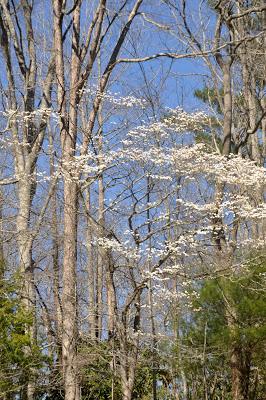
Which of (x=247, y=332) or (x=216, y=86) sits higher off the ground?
(x=216, y=86)

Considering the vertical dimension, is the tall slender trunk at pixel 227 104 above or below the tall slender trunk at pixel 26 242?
above

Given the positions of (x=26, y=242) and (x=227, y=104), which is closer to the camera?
(x=26, y=242)

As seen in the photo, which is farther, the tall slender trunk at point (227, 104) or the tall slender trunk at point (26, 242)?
the tall slender trunk at point (227, 104)

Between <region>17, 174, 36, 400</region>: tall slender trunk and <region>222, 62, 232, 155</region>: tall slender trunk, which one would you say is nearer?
<region>17, 174, 36, 400</region>: tall slender trunk

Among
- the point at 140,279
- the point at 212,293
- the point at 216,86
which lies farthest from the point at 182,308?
the point at 216,86

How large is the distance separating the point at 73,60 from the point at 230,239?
140 inches

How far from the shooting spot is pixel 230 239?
371 inches

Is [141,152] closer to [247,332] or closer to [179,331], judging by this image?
[247,332]

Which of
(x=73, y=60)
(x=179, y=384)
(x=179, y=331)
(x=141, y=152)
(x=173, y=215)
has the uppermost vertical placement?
(x=73, y=60)

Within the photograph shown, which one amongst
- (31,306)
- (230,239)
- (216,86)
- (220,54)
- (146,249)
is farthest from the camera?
(216,86)

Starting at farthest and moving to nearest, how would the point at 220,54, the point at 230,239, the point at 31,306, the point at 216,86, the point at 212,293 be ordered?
the point at 216,86, the point at 220,54, the point at 212,293, the point at 230,239, the point at 31,306

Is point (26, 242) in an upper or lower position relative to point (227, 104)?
lower

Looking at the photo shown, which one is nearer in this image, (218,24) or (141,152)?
(141,152)

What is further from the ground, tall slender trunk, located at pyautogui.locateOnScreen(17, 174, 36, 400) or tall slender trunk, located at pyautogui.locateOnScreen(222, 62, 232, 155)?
tall slender trunk, located at pyautogui.locateOnScreen(222, 62, 232, 155)
